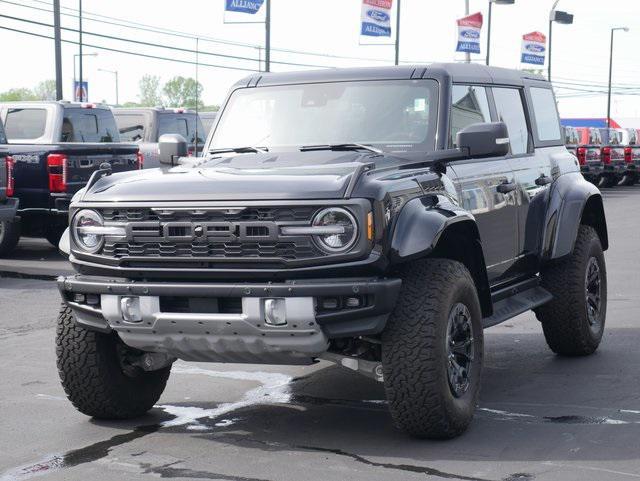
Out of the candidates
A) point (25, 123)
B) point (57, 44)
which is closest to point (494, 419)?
point (25, 123)

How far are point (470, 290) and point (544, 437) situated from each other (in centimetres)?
83

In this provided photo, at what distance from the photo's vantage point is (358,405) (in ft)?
22.8

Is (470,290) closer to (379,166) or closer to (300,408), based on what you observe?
(379,166)

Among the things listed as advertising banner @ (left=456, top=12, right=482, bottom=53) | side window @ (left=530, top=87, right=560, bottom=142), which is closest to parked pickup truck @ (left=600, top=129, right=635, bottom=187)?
advertising banner @ (left=456, top=12, right=482, bottom=53)

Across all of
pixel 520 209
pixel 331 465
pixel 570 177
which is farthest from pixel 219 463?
pixel 570 177

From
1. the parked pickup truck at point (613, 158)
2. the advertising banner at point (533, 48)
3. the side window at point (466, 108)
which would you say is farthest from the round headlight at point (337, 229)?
the advertising banner at point (533, 48)

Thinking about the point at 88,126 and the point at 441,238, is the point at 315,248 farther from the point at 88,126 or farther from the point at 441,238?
the point at 88,126

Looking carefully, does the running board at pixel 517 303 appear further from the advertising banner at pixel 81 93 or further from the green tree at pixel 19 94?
the green tree at pixel 19 94

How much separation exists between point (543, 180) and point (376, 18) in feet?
100

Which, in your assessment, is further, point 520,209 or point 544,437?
point 520,209

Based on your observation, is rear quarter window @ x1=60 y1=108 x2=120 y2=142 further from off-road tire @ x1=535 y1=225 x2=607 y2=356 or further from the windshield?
off-road tire @ x1=535 y1=225 x2=607 y2=356

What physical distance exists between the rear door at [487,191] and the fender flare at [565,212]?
51 cm

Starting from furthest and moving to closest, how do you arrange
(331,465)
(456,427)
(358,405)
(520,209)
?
(520,209)
(358,405)
(456,427)
(331,465)

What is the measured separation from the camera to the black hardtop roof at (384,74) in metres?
7.29
